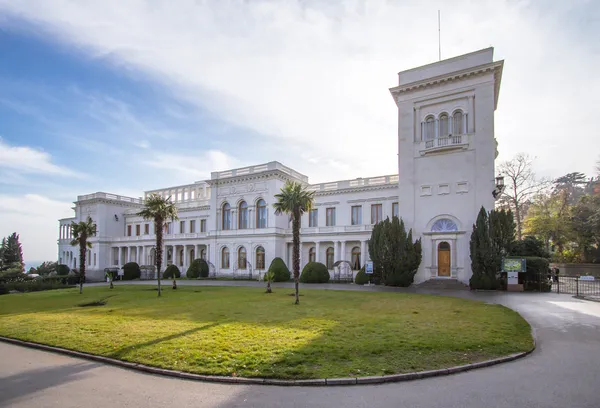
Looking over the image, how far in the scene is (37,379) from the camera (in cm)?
834

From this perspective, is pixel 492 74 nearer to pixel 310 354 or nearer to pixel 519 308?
pixel 519 308

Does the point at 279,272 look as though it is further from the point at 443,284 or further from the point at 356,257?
the point at 443,284

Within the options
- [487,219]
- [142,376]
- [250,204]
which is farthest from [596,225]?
[142,376]

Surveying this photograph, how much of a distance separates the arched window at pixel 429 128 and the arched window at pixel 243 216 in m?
23.8

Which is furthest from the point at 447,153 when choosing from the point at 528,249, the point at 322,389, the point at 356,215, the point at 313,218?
the point at 322,389

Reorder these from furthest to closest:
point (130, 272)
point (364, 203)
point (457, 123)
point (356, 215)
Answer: point (130, 272)
point (356, 215)
point (364, 203)
point (457, 123)

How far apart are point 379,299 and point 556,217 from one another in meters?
36.0

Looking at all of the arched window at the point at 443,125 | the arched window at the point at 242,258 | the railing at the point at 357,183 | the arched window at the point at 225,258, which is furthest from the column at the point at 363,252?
the arched window at the point at 225,258

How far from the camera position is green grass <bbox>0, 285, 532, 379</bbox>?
8.53 meters

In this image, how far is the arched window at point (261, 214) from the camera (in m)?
45.3

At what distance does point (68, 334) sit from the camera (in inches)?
486

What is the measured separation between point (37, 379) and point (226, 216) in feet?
133

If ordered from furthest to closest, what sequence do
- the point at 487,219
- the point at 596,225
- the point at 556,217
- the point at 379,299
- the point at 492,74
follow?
the point at 556,217, the point at 596,225, the point at 492,74, the point at 487,219, the point at 379,299

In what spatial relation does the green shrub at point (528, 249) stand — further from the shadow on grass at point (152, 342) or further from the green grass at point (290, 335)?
the shadow on grass at point (152, 342)
